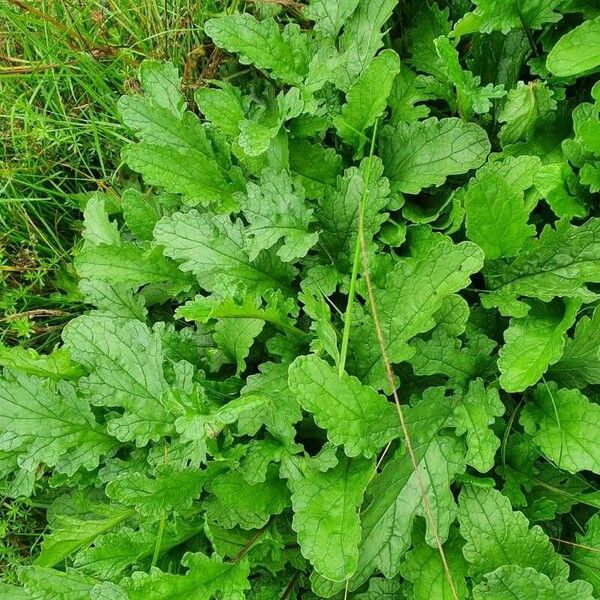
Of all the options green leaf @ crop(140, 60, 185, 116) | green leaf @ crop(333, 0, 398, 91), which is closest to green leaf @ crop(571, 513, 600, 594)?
green leaf @ crop(333, 0, 398, 91)

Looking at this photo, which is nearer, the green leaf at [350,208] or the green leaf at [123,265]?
the green leaf at [350,208]

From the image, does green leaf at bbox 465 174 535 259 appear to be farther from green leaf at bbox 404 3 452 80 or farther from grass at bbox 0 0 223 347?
grass at bbox 0 0 223 347

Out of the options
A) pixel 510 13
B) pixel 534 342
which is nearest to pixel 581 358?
pixel 534 342

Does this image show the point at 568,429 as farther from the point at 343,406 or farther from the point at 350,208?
the point at 350,208

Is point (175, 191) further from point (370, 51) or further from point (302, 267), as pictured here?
point (370, 51)

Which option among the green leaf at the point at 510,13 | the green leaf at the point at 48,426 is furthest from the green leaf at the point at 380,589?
the green leaf at the point at 510,13

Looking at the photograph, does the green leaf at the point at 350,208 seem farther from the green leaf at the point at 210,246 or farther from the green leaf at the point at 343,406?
the green leaf at the point at 343,406
